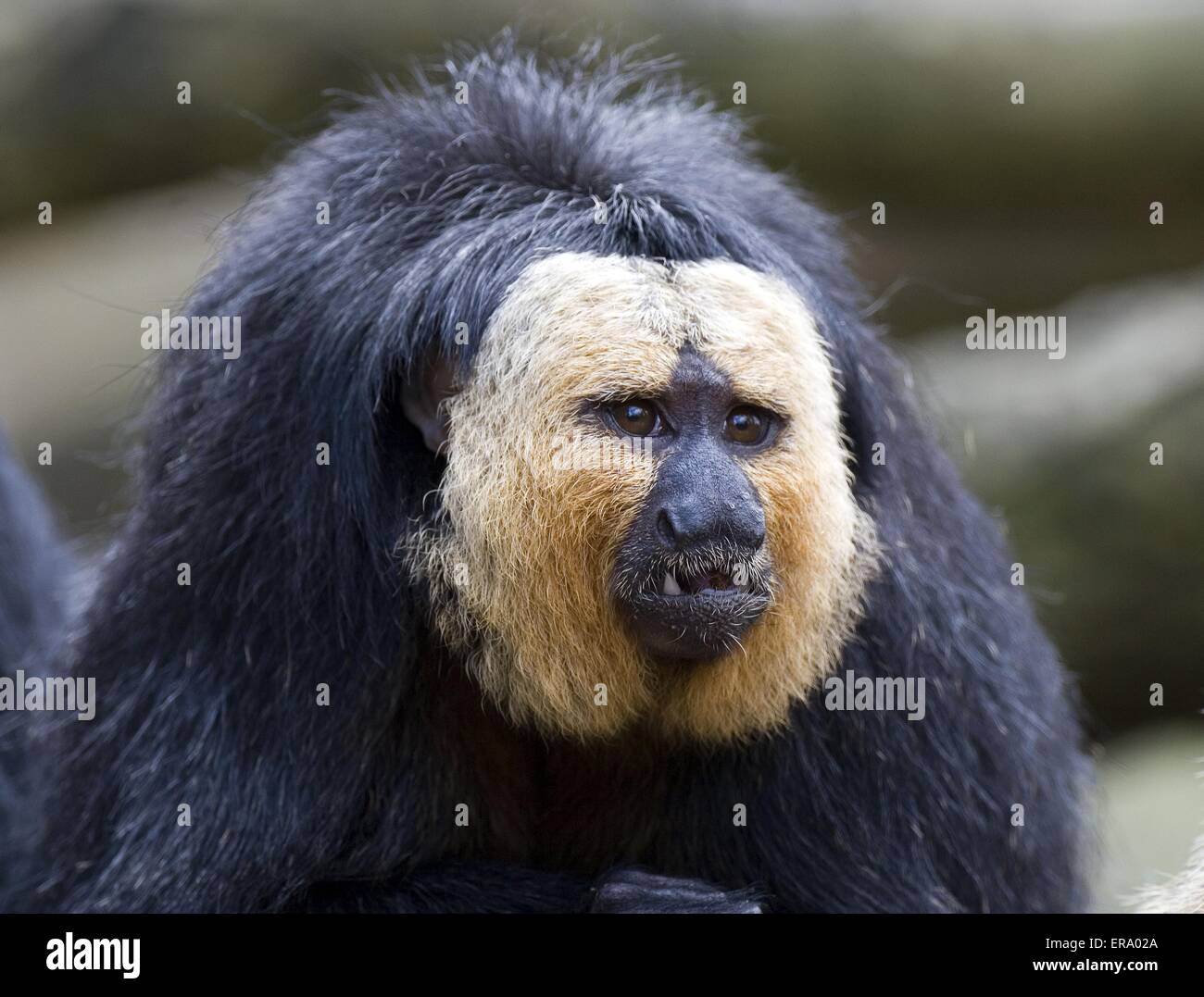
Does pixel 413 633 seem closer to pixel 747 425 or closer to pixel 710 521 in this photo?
pixel 710 521

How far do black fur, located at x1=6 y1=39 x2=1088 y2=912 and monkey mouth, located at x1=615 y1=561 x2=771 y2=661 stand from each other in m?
0.64

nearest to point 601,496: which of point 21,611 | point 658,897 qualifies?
point 658,897

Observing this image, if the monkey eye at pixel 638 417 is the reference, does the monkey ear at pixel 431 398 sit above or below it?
above

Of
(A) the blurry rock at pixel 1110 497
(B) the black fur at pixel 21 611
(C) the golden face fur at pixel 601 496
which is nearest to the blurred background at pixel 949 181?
(A) the blurry rock at pixel 1110 497

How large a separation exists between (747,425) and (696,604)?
1.68ft

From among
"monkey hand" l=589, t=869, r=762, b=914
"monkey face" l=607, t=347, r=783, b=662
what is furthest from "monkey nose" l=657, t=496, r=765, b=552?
"monkey hand" l=589, t=869, r=762, b=914

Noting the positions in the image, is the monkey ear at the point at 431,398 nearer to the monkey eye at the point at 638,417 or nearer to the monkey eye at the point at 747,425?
the monkey eye at the point at 638,417

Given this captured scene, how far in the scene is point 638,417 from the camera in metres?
4.53

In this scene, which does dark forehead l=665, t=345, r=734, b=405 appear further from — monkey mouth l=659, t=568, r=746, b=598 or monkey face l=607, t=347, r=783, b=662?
monkey mouth l=659, t=568, r=746, b=598

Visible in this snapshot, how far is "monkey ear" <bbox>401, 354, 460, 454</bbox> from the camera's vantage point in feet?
15.9

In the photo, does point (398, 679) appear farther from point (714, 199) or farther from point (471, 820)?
point (714, 199)

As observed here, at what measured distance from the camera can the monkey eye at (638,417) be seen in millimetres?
4527

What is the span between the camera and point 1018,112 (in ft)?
34.8

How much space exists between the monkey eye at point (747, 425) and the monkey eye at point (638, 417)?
20cm
